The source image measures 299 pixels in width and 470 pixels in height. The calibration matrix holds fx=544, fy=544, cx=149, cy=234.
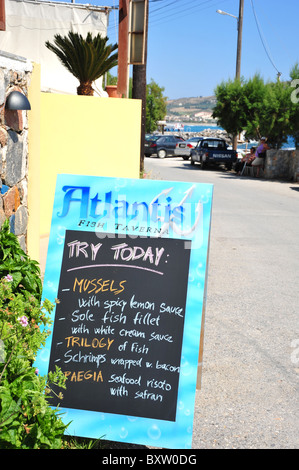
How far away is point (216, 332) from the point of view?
5.36 metres

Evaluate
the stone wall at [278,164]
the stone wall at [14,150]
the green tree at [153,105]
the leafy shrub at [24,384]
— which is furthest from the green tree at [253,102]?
the green tree at [153,105]

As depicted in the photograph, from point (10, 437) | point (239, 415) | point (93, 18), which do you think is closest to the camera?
point (10, 437)

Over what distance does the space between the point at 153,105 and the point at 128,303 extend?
55594 mm

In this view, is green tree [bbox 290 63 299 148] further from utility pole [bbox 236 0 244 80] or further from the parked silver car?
the parked silver car

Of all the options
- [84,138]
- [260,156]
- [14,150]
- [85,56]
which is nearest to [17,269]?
[14,150]

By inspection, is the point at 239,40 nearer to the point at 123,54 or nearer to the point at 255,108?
the point at 255,108

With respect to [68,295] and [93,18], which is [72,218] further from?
[93,18]

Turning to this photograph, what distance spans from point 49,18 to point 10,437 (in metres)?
18.2

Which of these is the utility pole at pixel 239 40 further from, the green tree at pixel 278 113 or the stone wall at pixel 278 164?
the stone wall at pixel 278 164

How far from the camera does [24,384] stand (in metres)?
2.74

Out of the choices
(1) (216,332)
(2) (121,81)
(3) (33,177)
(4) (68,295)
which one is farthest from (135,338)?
(2) (121,81)

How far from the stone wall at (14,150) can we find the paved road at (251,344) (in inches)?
84.7

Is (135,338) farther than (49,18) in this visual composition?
No

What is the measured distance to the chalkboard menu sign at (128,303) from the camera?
10.2 ft
